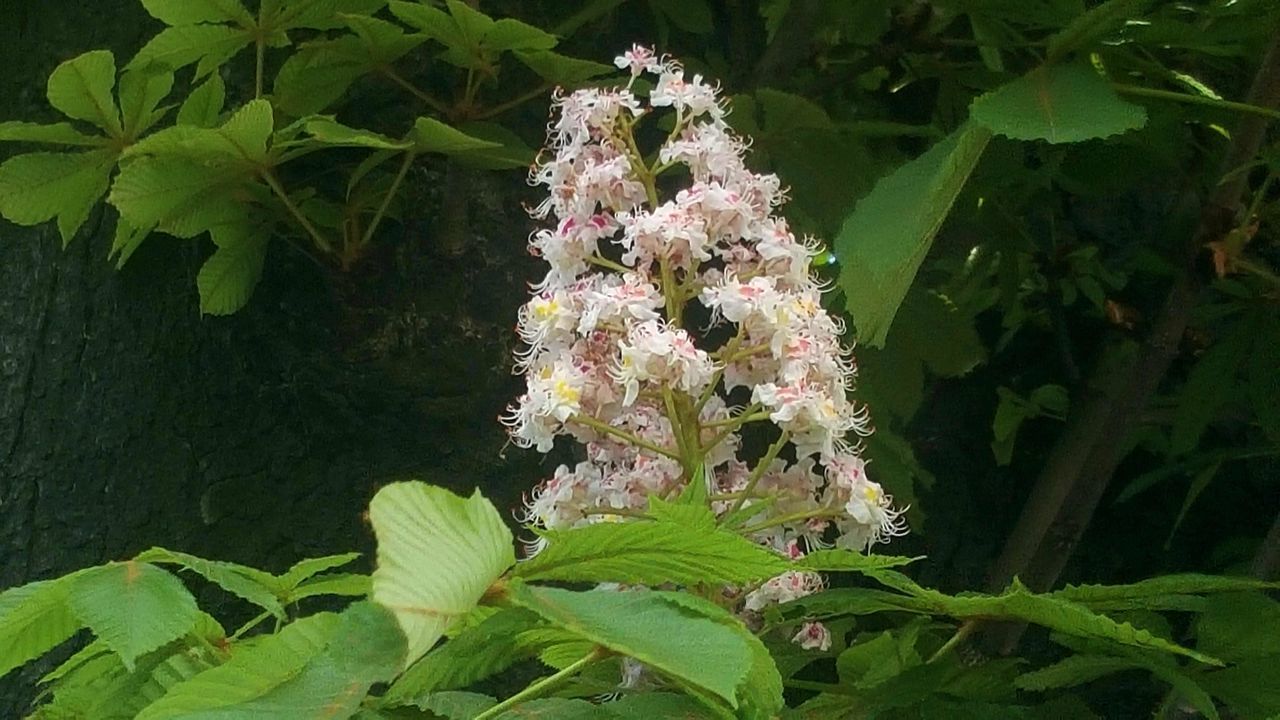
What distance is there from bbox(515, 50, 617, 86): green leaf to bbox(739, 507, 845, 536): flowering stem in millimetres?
328

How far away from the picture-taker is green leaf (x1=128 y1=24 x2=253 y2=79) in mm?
736

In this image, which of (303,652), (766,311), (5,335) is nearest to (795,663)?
(766,311)

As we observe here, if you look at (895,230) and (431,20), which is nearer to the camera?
(895,230)

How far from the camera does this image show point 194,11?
739 mm

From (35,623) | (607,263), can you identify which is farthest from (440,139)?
(35,623)

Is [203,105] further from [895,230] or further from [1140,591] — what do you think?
[1140,591]

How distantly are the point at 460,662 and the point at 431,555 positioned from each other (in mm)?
107

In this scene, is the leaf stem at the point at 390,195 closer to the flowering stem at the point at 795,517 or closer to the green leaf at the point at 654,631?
the flowering stem at the point at 795,517

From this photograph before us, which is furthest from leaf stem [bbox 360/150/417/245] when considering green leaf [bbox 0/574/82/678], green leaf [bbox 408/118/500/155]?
green leaf [bbox 0/574/82/678]

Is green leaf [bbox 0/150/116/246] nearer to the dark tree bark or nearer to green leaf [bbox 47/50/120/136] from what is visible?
green leaf [bbox 47/50/120/136]

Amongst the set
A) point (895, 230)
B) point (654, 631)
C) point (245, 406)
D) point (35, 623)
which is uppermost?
point (895, 230)

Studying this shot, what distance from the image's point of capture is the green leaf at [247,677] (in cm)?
33

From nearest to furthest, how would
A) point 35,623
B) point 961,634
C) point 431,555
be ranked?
point 431,555, point 35,623, point 961,634

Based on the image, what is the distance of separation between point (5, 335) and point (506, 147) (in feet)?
1.58
